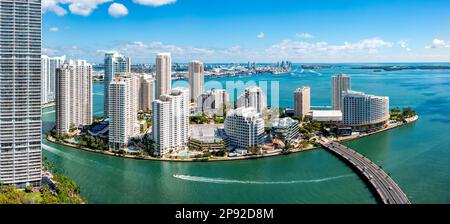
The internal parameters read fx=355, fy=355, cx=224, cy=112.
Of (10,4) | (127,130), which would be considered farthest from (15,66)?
(127,130)

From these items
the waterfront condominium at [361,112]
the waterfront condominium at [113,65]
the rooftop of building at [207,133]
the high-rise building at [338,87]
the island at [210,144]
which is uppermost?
the waterfront condominium at [113,65]

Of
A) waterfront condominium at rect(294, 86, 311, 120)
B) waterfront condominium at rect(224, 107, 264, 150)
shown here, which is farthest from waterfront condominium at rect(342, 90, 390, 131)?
waterfront condominium at rect(224, 107, 264, 150)

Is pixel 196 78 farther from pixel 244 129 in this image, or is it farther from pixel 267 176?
pixel 267 176

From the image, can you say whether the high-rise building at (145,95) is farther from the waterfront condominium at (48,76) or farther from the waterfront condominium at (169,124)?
the waterfront condominium at (169,124)

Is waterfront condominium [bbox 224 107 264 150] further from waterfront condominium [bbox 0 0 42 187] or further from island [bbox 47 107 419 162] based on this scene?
waterfront condominium [bbox 0 0 42 187]

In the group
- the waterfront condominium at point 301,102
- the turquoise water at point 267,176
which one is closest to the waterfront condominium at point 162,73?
the waterfront condominium at point 301,102
